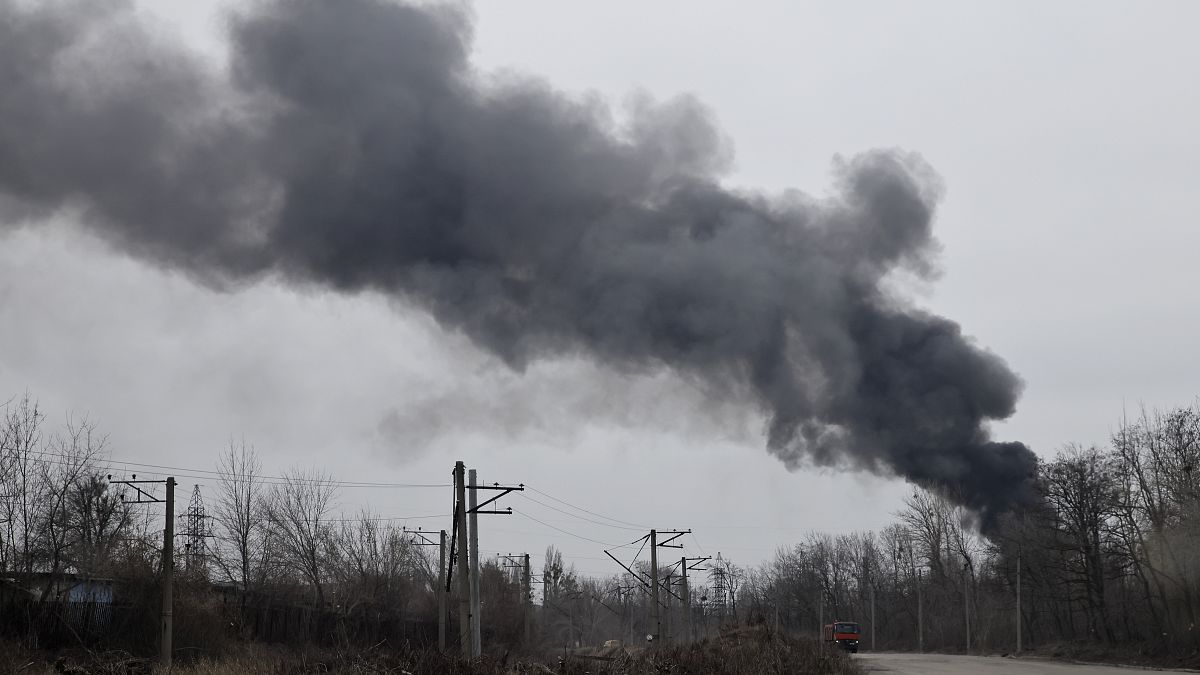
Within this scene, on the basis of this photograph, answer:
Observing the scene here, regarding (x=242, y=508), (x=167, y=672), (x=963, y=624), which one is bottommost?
(x=963, y=624)

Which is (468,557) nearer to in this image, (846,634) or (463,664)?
(463,664)

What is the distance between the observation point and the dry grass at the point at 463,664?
17406 mm

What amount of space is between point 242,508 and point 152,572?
18952 millimetres

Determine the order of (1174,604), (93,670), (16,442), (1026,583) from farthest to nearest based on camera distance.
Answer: (1026,583), (1174,604), (16,442), (93,670)

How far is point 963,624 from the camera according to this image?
74.6 metres

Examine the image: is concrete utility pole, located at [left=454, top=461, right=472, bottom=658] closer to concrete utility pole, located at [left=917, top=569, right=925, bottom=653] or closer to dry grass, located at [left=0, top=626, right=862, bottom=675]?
dry grass, located at [left=0, top=626, right=862, bottom=675]

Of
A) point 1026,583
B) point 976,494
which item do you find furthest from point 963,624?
point 976,494

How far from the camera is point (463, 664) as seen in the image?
18.2 m

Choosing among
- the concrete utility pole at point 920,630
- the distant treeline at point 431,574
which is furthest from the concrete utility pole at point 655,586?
the concrete utility pole at point 920,630

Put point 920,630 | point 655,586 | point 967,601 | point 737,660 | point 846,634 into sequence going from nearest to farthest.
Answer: point 737,660, point 655,586, point 846,634, point 967,601, point 920,630

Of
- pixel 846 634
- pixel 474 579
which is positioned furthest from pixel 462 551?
pixel 846 634

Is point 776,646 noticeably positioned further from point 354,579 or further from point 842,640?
point 842,640

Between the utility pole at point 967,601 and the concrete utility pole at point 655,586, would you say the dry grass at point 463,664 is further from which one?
the utility pole at point 967,601

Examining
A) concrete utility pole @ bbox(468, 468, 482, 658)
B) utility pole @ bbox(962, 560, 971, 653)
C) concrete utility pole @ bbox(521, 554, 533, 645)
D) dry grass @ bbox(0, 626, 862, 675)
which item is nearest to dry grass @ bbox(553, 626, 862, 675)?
dry grass @ bbox(0, 626, 862, 675)
